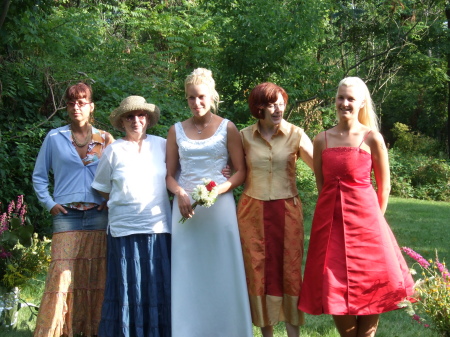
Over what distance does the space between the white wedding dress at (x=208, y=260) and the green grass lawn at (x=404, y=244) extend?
80cm

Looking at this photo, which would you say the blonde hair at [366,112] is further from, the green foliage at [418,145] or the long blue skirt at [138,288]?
the green foliage at [418,145]

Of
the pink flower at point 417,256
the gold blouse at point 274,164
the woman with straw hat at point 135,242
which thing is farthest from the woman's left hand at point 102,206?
the pink flower at point 417,256

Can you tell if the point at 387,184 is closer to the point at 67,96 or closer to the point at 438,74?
the point at 67,96

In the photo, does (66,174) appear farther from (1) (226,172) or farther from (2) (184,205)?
(1) (226,172)

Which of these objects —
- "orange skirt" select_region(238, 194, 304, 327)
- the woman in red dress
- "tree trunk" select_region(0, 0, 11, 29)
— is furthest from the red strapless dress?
"tree trunk" select_region(0, 0, 11, 29)

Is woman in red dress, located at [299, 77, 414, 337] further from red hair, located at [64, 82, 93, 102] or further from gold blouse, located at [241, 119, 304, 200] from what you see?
red hair, located at [64, 82, 93, 102]

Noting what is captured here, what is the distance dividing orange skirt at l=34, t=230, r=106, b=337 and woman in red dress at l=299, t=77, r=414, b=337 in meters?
1.61

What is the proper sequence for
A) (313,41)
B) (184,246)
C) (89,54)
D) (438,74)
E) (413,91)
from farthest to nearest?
(413,91), (438,74), (89,54), (313,41), (184,246)

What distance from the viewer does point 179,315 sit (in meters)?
4.33

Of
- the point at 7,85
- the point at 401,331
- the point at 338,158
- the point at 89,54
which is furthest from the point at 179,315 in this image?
the point at 89,54

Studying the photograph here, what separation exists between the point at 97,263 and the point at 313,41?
228 inches

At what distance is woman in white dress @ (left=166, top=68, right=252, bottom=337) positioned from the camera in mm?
4352

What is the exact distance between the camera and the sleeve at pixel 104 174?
4.42 meters

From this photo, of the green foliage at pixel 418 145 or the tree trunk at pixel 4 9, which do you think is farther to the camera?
the green foliage at pixel 418 145
